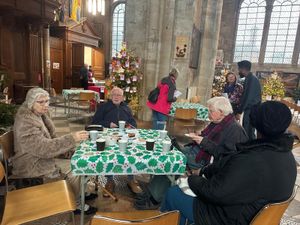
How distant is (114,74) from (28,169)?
4035 millimetres

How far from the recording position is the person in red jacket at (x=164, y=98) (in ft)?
15.2

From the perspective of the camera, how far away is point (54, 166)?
91.0 inches

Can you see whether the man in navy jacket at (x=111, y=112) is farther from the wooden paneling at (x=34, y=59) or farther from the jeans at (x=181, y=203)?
the wooden paneling at (x=34, y=59)

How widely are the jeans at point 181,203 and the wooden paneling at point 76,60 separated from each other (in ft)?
37.8

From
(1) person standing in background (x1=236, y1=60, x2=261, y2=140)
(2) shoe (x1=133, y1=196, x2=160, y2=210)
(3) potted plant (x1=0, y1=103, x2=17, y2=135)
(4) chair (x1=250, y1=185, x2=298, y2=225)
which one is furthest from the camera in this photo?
(1) person standing in background (x1=236, y1=60, x2=261, y2=140)

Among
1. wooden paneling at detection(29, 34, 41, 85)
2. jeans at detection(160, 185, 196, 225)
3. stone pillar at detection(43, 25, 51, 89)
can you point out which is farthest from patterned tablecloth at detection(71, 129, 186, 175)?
stone pillar at detection(43, 25, 51, 89)

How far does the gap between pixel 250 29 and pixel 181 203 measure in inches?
649

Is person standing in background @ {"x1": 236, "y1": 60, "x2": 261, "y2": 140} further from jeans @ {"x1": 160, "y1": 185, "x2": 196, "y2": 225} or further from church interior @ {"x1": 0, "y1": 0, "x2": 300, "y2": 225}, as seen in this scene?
jeans @ {"x1": 160, "y1": 185, "x2": 196, "y2": 225}

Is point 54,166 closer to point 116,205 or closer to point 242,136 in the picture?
point 116,205

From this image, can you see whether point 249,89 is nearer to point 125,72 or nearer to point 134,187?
point 134,187

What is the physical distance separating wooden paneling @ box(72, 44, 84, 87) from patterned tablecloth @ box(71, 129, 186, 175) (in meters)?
11.1

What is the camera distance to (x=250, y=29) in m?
15.5

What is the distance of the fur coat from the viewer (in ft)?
6.84

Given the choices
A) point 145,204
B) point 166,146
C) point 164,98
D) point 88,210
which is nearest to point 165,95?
point 164,98
